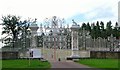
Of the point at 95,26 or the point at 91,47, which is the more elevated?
the point at 95,26

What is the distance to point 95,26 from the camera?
99.7 meters

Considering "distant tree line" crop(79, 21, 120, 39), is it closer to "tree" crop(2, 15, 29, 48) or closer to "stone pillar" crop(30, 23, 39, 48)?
"tree" crop(2, 15, 29, 48)

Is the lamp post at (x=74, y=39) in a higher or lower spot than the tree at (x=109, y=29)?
lower

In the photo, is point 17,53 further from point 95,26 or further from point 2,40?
point 95,26

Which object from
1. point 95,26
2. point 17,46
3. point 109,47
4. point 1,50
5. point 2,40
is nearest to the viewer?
point 1,50

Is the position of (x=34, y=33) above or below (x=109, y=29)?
below

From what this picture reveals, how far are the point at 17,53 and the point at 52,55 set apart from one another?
506 centimetres

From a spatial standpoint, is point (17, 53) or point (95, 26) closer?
point (17, 53)

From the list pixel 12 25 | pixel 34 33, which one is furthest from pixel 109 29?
pixel 34 33

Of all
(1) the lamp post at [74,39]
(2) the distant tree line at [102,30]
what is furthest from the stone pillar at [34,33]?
(2) the distant tree line at [102,30]

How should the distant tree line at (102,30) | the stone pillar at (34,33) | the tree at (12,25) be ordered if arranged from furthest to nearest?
1. the distant tree line at (102,30)
2. the tree at (12,25)
3. the stone pillar at (34,33)

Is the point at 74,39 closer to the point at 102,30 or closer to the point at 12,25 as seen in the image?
the point at 12,25

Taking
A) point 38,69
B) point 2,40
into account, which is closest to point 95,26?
point 2,40

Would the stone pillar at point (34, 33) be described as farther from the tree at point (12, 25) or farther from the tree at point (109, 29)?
the tree at point (109, 29)
